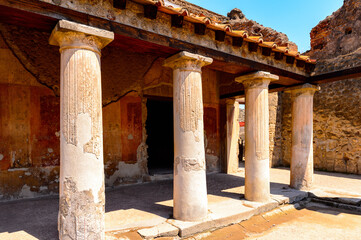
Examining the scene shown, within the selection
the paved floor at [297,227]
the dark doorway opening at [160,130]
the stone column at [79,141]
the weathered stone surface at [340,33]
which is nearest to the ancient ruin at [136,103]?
the stone column at [79,141]

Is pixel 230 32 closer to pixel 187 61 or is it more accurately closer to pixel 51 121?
pixel 187 61

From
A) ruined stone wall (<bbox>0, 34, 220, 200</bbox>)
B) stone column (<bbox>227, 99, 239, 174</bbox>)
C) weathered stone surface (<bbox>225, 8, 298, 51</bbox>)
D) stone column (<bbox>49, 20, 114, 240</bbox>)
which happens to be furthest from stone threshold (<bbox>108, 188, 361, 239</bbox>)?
weathered stone surface (<bbox>225, 8, 298, 51</bbox>)

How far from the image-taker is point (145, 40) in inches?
121

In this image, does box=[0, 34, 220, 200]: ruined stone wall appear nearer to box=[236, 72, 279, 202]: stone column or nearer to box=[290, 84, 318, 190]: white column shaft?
box=[236, 72, 279, 202]: stone column

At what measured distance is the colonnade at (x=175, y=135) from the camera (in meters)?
2.47

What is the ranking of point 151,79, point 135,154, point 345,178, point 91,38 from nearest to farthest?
point 91,38 → point 135,154 → point 151,79 → point 345,178

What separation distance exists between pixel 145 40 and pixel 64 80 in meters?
1.21

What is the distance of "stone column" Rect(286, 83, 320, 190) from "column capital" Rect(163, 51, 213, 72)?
10.8ft

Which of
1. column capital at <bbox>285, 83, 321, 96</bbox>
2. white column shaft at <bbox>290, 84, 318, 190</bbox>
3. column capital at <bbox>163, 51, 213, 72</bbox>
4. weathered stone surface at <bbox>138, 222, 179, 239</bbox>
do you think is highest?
column capital at <bbox>163, 51, 213, 72</bbox>

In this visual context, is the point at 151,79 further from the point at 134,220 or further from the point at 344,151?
the point at 344,151

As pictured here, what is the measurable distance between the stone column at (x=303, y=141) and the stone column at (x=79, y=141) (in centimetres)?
490

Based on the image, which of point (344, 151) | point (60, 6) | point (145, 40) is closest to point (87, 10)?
point (60, 6)

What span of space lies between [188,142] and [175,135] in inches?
9.7

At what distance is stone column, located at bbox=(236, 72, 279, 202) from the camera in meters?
4.49
